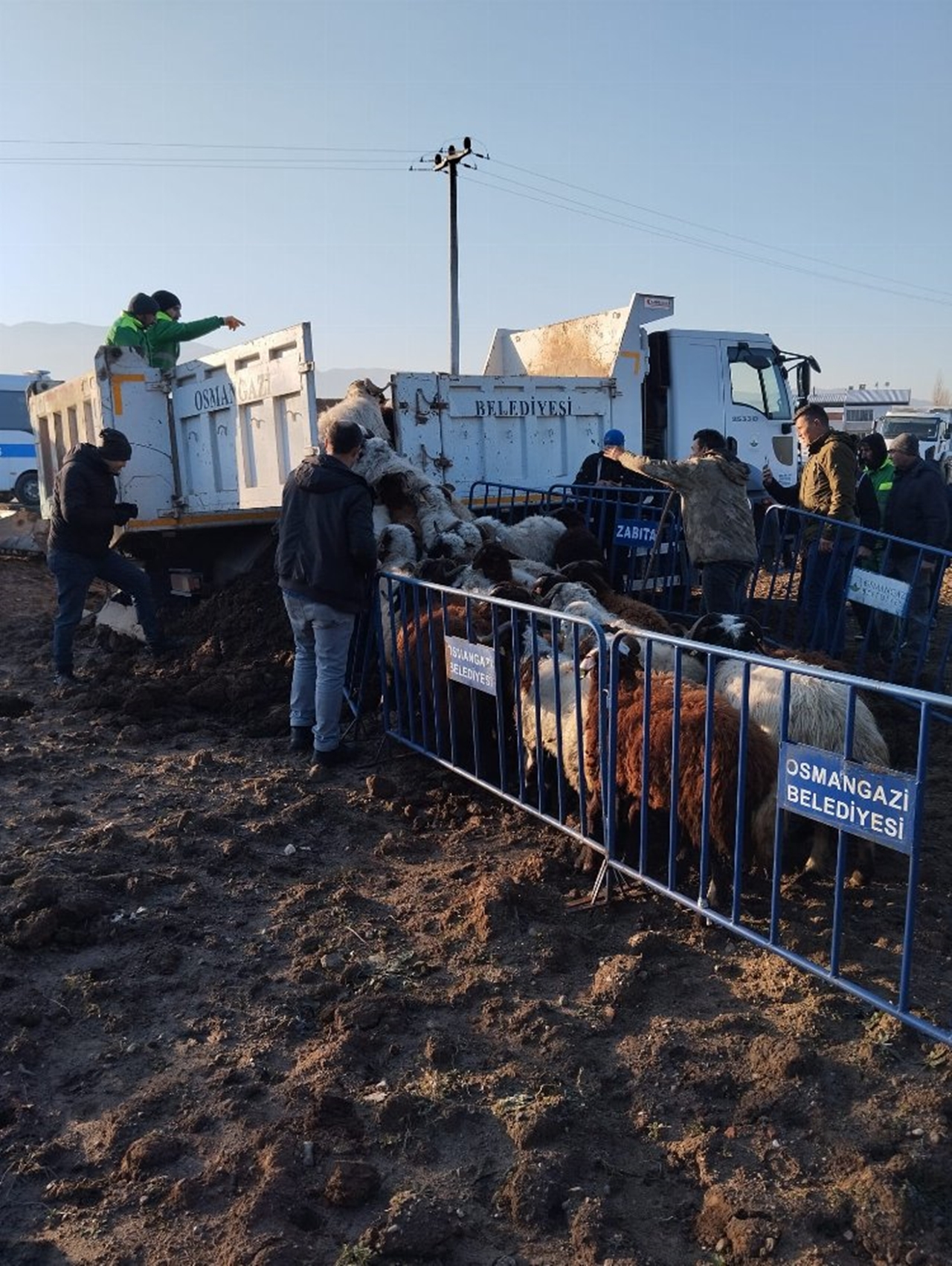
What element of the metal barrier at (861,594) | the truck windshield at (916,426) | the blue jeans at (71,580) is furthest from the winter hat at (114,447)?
the truck windshield at (916,426)

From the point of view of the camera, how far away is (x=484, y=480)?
9188 millimetres

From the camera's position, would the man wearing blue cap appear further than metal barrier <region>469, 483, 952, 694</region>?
Yes

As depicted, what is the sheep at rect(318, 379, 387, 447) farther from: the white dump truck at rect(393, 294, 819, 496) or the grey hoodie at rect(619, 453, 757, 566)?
the grey hoodie at rect(619, 453, 757, 566)

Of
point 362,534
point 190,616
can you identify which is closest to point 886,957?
point 362,534

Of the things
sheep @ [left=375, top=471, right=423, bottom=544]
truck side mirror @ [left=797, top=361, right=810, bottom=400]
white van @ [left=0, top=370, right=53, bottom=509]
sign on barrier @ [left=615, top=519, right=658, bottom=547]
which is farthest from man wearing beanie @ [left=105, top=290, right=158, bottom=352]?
white van @ [left=0, top=370, right=53, bottom=509]

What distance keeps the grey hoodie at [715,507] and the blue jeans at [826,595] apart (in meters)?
0.85

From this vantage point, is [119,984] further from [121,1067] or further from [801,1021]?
[801,1021]

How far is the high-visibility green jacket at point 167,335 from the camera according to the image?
8750 millimetres

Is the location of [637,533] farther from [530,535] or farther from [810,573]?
[810,573]

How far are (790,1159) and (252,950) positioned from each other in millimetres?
2219

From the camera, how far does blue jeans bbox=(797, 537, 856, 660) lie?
776 centimetres

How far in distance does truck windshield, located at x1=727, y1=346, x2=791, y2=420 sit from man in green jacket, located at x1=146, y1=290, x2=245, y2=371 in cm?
642

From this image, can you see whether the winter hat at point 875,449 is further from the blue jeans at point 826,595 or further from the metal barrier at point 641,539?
the blue jeans at point 826,595

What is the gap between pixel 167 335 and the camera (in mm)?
8867
